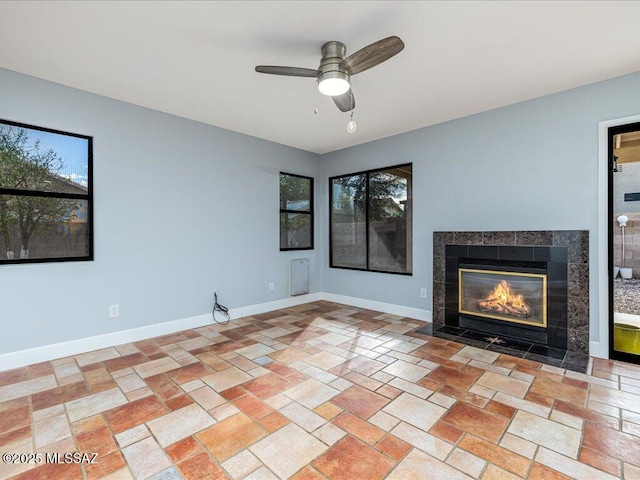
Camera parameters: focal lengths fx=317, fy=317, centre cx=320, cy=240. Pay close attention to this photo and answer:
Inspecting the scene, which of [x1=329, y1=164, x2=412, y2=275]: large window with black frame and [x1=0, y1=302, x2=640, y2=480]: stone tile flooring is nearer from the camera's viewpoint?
[x1=0, y1=302, x2=640, y2=480]: stone tile flooring

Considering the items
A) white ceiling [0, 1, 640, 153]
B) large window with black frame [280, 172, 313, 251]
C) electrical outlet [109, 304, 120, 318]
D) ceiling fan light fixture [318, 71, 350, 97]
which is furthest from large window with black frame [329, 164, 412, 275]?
electrical outlet [109, 304, 120, 318]

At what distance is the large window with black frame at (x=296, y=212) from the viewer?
16.7 feet

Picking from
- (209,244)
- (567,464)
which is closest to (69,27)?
(209,244)

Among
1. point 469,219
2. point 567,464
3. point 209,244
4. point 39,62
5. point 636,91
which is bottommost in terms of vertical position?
point 567,464

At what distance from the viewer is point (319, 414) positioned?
82.5 inches

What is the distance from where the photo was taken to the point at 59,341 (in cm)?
303

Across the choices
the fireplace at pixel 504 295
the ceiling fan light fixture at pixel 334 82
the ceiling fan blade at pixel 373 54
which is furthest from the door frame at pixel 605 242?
the ceiling fan light fixture at pixel 334 82

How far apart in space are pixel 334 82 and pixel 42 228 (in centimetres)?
297

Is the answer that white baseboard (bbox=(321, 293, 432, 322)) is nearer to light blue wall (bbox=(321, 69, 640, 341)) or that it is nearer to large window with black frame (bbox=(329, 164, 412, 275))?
light blue wall (bbox=(321, 69, 640, 341))

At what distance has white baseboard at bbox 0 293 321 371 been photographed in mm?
2822

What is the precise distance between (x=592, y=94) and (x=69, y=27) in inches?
174

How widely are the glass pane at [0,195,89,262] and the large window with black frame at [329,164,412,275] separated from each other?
11.5 feet

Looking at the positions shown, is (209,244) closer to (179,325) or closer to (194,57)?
(179,325)

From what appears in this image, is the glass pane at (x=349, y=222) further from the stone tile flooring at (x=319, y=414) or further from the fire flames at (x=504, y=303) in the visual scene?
the stone tile flooring at (x=319, y=414)
